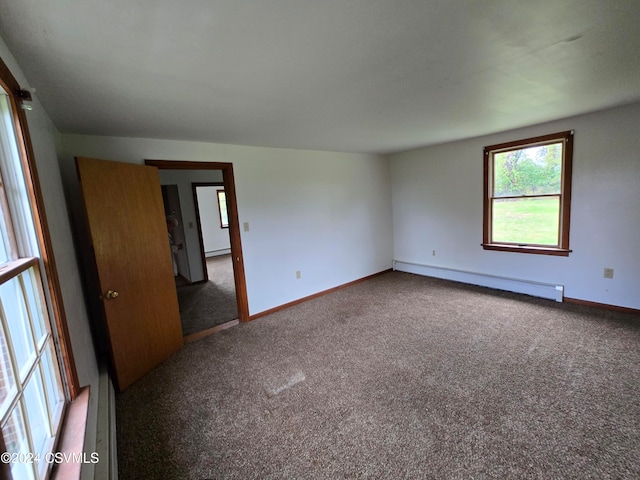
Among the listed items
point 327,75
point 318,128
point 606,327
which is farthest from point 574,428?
point 318,128

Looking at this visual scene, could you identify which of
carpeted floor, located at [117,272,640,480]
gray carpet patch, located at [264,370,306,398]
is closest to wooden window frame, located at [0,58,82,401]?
carpeted floor, located at [117,272,640,480]

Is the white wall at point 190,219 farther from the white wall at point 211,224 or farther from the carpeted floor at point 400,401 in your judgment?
the carpeted floor at point 400,401

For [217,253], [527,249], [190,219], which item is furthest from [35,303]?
[217,253]

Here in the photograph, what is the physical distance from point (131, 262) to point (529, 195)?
4.64m

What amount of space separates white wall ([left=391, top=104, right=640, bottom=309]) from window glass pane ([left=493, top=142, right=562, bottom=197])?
189mm

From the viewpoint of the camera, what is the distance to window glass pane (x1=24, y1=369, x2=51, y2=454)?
103 cm

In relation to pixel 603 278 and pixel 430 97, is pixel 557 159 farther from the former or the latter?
pixel 430 97

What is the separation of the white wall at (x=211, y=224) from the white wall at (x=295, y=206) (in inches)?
180

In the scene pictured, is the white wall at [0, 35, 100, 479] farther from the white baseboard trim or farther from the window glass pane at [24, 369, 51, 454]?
the white baseboard trim

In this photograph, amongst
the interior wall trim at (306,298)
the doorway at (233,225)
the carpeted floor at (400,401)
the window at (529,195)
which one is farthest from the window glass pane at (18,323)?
the window at (529,195)

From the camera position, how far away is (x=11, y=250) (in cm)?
115

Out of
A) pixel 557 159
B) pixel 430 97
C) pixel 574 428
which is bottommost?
pixel 574 428

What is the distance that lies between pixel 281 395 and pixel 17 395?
1580 mm

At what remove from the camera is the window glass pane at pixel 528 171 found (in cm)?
343
